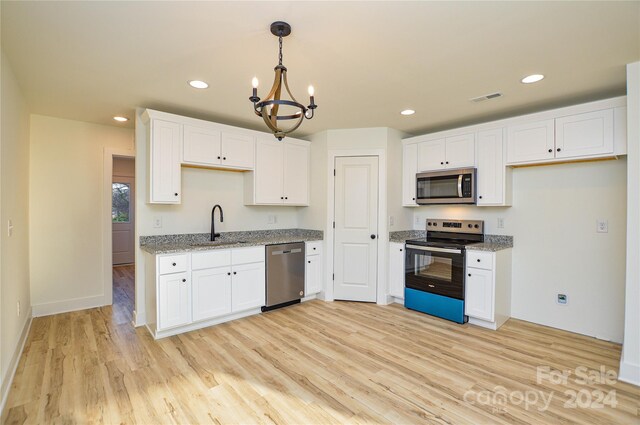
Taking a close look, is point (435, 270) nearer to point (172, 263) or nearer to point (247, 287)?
point (247, 287)

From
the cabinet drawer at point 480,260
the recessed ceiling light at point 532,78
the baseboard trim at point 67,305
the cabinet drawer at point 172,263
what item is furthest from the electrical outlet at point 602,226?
the baseboard trim at point 67,305

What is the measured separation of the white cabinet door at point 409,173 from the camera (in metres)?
Answer: 4.16

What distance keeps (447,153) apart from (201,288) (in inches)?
128

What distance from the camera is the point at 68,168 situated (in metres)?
3.78

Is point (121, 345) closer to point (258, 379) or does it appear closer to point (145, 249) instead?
point (145, 249)

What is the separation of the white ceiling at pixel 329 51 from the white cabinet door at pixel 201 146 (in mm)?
279

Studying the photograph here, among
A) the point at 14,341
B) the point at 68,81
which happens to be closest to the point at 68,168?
the point at 68,81

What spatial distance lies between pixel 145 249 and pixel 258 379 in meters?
1.81

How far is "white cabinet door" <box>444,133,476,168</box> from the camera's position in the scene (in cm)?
362

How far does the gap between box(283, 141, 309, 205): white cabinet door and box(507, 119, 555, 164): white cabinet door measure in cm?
250

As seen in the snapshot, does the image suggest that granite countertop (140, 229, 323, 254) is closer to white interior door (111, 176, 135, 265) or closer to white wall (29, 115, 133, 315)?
white wall (29, 115, 133, 315)

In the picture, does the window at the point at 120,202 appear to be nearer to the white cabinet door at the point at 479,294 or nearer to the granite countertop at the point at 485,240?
the granite countertop at the point at 485,240

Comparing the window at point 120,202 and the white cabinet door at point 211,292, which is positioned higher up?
the window at point 120,202

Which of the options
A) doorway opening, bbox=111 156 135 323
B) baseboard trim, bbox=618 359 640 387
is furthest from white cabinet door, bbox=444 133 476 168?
doorway opening, bbox=111 156 135 323
